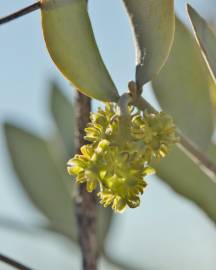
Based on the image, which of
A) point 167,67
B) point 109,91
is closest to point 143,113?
point 109,91

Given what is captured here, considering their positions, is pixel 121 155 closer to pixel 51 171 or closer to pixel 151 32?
pixel 151 32

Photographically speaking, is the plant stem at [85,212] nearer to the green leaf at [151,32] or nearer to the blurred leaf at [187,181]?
the blurred leaf at [187,181]

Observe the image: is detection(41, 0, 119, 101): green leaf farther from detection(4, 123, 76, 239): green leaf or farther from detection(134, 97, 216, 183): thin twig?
detection(4, 123, 76, 239): green leaf

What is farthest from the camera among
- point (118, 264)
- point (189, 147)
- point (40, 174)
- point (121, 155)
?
point (40, 174)

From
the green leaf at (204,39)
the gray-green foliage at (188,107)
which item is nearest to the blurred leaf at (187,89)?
the gray-green foliage at (188,107)

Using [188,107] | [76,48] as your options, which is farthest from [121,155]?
[188,107]
